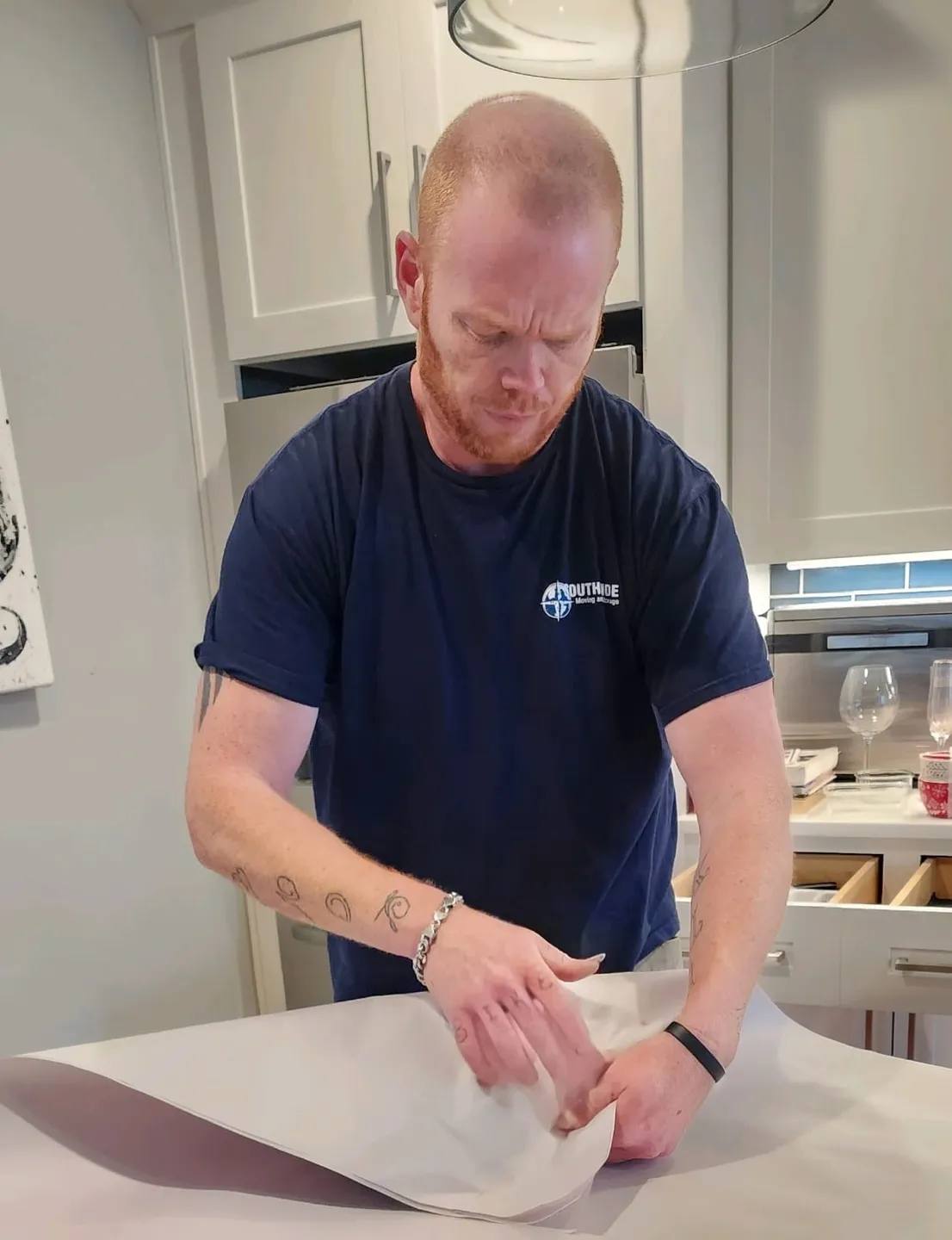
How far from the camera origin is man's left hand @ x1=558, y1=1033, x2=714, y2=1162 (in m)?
0.58

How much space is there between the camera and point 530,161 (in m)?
0.70

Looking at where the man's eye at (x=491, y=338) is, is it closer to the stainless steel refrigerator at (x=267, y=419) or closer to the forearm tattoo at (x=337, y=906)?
the forearm tattoo at (x=337, y=906)

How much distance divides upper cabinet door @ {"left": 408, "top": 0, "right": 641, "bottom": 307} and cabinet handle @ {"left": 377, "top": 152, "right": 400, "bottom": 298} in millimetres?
92

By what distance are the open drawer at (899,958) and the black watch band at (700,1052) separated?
27.5 inches

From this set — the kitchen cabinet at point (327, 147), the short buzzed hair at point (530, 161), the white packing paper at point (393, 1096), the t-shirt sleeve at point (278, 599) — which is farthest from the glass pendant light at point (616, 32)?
the white packing paper at point (393, 1096)

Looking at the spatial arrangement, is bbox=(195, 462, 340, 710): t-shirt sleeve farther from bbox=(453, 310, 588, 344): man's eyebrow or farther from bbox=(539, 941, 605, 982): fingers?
bbox=(539, 941, 605, 982): fingers

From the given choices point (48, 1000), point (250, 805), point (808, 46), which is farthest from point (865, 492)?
point (48, 1000)

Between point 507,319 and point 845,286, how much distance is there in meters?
1.10

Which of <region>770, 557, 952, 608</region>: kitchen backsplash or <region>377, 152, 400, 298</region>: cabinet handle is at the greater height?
<region>377, 152, 400, 298</region>: cabinet handle

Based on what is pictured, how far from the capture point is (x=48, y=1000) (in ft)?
4.96

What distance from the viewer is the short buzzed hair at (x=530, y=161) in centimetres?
70

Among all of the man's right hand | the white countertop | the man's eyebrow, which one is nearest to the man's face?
the man's eyebrow

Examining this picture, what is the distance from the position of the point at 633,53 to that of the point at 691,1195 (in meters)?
0.90

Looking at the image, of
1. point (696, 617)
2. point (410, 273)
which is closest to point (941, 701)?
point (696, 617)
